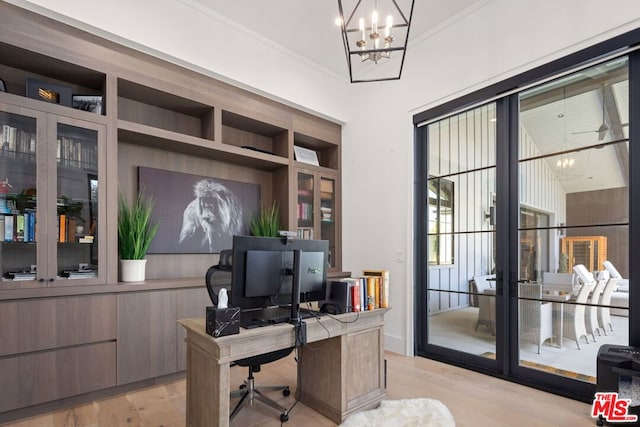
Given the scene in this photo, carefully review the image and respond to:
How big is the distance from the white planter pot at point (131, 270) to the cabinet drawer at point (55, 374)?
0.55m

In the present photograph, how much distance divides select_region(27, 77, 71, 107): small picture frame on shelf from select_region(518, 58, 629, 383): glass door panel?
3.93 m

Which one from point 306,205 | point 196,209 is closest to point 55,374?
point 196,209

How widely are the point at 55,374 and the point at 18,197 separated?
4.39 ft

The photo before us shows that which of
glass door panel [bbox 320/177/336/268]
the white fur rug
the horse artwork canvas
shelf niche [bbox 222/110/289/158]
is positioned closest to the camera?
the white fur rug

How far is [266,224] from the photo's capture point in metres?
4.11

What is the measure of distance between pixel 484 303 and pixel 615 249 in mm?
1189

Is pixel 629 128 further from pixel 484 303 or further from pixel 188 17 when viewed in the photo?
pixel 188 17

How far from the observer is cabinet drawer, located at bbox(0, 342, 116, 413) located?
7.94ft

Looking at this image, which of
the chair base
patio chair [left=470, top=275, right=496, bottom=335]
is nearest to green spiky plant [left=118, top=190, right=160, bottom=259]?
the chair base

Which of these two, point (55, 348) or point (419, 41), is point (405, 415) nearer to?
point (55, 348)

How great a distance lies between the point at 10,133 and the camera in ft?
8.38

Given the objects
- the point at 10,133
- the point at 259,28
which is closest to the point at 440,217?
the point at 259,28

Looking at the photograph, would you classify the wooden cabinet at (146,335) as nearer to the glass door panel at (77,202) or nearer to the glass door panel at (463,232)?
the glass door panel at (77,202)

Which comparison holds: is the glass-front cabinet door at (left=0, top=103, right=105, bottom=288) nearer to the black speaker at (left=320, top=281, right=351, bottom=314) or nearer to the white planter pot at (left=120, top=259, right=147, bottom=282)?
the white planter pot at (left=120, top=259, right=147, bottom=282)
